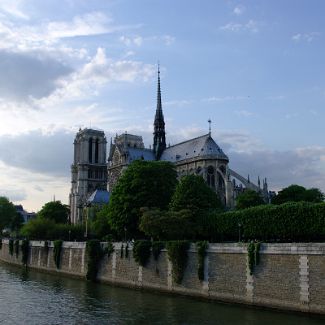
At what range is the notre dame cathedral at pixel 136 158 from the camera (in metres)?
96.2

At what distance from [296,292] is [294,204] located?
10.5 m

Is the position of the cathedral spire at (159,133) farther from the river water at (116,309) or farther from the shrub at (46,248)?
the river water at (116,309)

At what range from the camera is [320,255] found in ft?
96.5

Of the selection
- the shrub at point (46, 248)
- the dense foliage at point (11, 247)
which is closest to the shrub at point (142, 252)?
the shrub at point (46, 248)

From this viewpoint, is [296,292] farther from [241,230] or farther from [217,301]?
[241,230]

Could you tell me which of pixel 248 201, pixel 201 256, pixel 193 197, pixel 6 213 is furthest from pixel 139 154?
pixel 201 256

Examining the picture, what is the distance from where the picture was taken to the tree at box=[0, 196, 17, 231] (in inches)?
4714

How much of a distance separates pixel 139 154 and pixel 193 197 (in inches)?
2404

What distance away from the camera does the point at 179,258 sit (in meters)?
38.9

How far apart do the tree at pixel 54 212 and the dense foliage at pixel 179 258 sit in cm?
7024

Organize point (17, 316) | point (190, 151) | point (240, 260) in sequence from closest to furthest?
point (17, 316) → point (240, 260) → point (190, 151)

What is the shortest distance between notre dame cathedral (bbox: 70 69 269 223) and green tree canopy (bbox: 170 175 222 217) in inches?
1237

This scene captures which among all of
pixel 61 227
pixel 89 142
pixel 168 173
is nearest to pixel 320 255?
pixel 168 173

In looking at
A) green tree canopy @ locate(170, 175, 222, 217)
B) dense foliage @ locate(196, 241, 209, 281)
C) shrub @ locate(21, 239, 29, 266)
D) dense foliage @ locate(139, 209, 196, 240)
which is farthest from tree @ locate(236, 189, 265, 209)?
dense foliage @ locate(196, 241, 209, 281)
